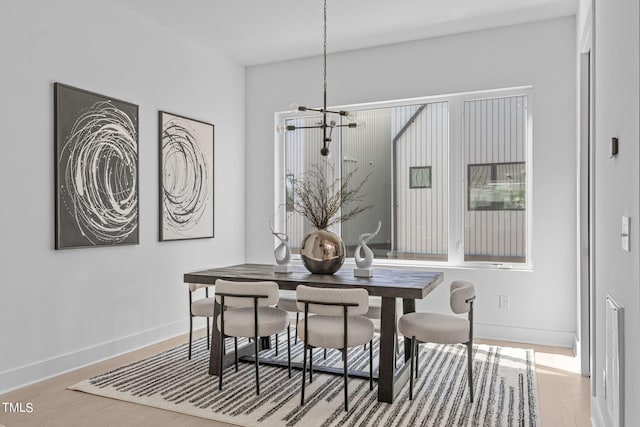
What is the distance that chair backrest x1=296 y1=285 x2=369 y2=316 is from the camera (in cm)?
281

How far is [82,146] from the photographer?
12.1ft

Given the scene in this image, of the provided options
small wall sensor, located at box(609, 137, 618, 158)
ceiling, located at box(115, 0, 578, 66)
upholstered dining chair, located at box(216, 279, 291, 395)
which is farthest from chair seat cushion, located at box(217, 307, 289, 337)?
ceiling, located at box(115, 0, 578, 66)

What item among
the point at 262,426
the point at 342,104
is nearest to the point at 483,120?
the point at 342,104

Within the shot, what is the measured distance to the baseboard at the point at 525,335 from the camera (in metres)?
4.32

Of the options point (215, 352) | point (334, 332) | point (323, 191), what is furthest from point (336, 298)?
point (323, 191)

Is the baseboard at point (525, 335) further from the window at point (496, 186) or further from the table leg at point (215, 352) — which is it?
the table leg at point (215, 352)

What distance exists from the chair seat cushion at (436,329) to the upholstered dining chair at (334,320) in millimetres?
273

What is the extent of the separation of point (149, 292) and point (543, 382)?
11.1 ft

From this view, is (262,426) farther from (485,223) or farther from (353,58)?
(353,58)

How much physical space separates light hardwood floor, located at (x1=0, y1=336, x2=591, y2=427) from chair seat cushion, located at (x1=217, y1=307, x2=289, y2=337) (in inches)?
23.8

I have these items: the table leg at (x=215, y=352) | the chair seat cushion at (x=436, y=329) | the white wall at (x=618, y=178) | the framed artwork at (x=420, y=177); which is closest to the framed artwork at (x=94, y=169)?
the table leg at (x=215, y=352)

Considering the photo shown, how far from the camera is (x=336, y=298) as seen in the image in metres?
2.81

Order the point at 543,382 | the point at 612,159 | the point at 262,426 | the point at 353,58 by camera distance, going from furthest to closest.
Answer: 1. the point at 353,58
2. the point at 543,382
3. the point at 262,426
4. the point at 612,159

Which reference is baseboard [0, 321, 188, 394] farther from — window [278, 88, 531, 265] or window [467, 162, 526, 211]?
window [467, 162, 526, 211]
